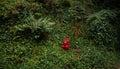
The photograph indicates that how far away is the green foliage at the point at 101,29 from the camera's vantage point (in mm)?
8812

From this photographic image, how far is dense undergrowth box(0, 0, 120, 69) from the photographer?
7.50 metres

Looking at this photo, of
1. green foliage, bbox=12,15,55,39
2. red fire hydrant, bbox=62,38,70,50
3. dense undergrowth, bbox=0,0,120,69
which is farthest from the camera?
red fire hydrant, bbox=62,38,70,50

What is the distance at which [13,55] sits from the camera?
7270mm

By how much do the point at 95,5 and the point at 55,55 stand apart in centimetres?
413

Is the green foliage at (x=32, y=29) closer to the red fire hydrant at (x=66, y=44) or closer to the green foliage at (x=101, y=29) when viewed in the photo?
the red fire hydrant at (x=66, y=44)

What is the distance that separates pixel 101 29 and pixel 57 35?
2007 millimetres

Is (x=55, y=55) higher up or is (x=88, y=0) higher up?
(x=88, y=0)

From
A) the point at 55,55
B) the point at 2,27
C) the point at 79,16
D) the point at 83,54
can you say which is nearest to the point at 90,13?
the point at 79,16

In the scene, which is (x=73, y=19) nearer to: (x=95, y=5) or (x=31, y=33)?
(x=95, y=5)

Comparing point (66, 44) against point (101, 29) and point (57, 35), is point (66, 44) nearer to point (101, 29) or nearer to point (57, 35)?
point (57, 35)

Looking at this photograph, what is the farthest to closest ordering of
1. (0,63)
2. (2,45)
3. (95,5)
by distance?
1. (95,5)
2. (2,45)
3. (0,63)

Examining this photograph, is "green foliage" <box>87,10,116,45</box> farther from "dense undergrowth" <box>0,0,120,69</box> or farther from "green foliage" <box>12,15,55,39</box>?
→ "green foliage" <box>12,15,55,39</box>

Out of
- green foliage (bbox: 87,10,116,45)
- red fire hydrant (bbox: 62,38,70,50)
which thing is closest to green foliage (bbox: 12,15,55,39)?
red fire hydrant (bbox: 62,38,70,50)

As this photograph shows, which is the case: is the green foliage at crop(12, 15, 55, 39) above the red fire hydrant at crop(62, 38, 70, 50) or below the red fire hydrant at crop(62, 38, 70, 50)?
above
